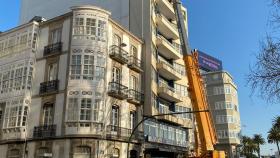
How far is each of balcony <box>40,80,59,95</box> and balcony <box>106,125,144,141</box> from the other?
252 inches

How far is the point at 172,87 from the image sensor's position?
50.4m

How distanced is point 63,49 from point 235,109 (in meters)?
48.8

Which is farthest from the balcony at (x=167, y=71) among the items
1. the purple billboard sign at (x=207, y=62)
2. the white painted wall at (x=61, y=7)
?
the purple billboard sign at (x=207, y=62)

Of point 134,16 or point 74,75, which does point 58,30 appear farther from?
point 134,16

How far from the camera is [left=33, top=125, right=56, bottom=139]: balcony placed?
32688 mm

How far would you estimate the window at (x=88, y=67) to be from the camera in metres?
33.6

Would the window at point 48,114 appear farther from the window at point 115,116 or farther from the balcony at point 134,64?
the balcony at point 134,64

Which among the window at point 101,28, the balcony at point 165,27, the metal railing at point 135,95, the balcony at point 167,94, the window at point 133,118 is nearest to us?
the window at point 101,28

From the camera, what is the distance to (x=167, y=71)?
46531 mm

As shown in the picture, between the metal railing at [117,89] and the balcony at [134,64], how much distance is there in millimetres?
3041

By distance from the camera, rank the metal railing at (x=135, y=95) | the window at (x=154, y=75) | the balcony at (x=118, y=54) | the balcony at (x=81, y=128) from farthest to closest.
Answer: the window at (x=154, y=75)
the metal railing at (x=135, y=95)
the balcony at (x=118, y=54)
the balcony at (x=81, y=128)

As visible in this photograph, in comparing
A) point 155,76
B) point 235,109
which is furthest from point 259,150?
point 155,76

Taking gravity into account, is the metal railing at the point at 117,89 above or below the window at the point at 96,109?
above

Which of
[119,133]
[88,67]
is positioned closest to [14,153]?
[119,133]
